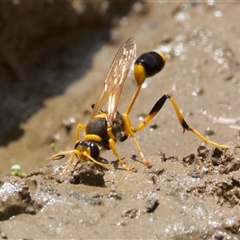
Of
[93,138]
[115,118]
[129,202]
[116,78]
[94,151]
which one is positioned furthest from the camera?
[116,78]

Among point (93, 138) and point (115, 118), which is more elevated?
point (115, 118)

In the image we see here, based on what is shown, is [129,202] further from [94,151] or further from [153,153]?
[153,153]

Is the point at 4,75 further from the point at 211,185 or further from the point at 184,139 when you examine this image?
Result: the point at 211,185

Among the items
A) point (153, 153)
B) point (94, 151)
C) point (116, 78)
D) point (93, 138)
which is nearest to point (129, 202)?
point (94, 151)

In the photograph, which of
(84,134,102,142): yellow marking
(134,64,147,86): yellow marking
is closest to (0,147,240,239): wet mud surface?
(84,134,102,142): yellow marking

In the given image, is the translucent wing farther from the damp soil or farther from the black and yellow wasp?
the damp soil
